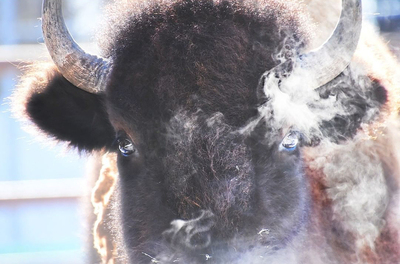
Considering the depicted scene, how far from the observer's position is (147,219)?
280cm

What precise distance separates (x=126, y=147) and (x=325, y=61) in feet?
3.22

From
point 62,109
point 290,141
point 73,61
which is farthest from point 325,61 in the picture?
point 62,109

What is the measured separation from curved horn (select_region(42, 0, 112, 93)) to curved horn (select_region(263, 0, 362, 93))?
→ 33.0 inches

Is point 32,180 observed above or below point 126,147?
below

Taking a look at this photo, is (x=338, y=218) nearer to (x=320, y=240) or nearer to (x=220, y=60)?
(x=320, y=240)

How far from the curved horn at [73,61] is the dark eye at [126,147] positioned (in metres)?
0.29

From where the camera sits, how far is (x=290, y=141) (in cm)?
286

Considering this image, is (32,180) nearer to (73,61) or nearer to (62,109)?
(62,109)

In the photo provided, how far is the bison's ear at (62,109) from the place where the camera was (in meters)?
3.18

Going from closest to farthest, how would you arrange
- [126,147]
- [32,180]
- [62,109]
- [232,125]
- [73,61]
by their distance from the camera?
[232,125] → [126,147] → [73,61] → [62,109] → [32,180]

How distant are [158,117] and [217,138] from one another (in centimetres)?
31

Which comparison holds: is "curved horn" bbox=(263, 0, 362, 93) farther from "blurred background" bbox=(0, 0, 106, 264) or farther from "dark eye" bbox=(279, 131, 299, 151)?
"blurred background" bbox=(0, 0, 106, 264)

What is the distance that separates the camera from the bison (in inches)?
99.0

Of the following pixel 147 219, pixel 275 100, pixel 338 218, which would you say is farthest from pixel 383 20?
pixel 147 219
